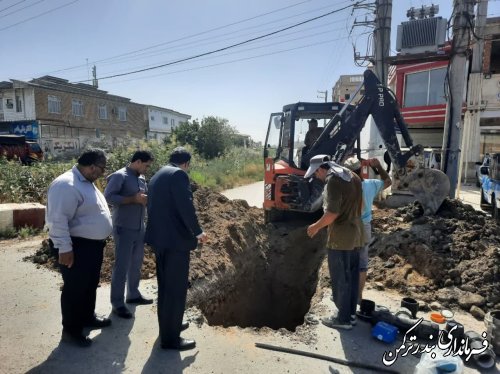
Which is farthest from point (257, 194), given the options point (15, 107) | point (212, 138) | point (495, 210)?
point (15, 107)

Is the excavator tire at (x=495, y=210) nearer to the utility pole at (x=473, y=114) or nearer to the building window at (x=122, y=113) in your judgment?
the utility pole at (x=473, y=114)

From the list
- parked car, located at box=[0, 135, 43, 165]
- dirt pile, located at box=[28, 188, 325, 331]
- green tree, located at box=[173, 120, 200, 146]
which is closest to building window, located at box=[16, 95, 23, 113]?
parked car, located at box=[0, 135, 43, 165]

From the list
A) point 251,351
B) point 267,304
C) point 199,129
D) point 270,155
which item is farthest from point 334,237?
point 199,129

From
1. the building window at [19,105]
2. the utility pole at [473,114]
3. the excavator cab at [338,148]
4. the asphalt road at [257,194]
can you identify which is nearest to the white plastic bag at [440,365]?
the excavator cab at [338,148]

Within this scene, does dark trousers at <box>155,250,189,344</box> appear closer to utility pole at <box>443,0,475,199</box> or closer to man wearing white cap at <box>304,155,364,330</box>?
man wearing white cap at <box>304,155,364,330</box>

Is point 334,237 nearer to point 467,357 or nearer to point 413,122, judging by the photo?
point 467,357

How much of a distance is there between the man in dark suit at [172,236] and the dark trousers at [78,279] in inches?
22.2

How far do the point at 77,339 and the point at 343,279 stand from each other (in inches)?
105

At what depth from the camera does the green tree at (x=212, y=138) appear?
28438 mm

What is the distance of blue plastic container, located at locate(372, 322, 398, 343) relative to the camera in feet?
11.7

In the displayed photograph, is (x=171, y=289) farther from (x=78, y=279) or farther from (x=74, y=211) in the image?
(x=74, y=211)

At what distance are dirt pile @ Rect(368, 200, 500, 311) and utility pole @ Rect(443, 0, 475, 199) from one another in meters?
1.81

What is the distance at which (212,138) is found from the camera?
28.4m

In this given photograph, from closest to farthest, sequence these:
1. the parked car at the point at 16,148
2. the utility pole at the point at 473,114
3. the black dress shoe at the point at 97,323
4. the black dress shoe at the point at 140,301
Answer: the black dress shoe at the point at 97,323
the black dress shoe at the point at 140,301
the utility pole at the point at 473,114
the parked car at the point at 16,148
